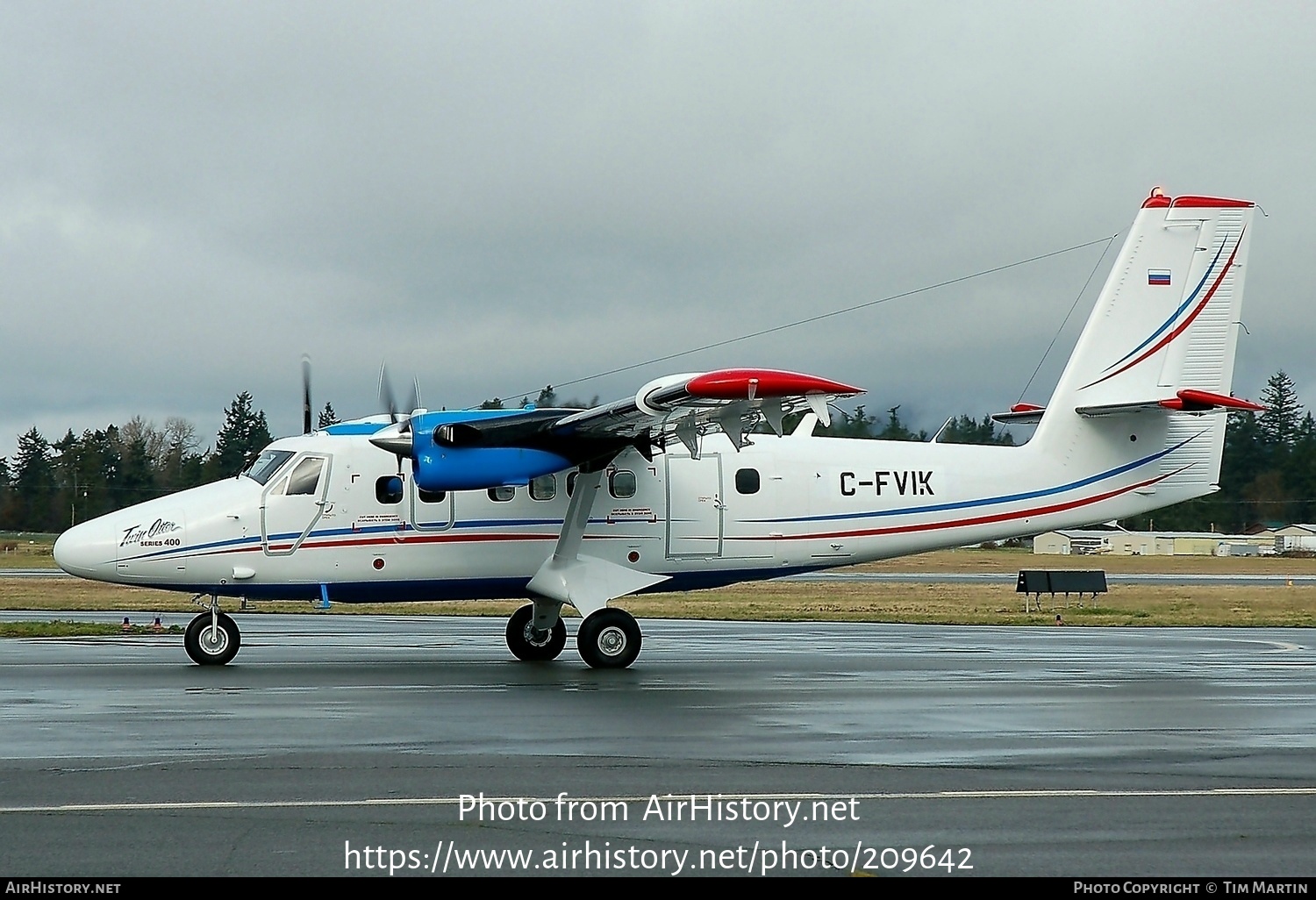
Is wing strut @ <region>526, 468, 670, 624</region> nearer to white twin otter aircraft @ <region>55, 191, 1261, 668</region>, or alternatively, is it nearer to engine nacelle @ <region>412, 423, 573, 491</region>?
white twin otter aircraft @ <region>55, 191, 1261, 668</region>

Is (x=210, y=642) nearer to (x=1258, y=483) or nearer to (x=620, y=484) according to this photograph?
(x=620, y=484)

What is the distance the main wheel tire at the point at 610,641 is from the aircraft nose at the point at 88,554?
6.23 meters

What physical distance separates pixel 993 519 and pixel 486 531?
7395 mm

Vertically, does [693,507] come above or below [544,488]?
below

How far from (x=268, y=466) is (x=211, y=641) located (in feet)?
8.18

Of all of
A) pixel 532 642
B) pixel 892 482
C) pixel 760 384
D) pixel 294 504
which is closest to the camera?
pixel 760 384

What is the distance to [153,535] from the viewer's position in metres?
17.3

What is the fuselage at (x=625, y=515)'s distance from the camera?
17.6 meters

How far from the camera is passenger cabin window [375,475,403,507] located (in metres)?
18.0

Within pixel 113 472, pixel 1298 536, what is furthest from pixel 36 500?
pixel 1298 536

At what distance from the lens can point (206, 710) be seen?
12.4 meters

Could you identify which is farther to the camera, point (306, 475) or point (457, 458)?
point (306, 475)
